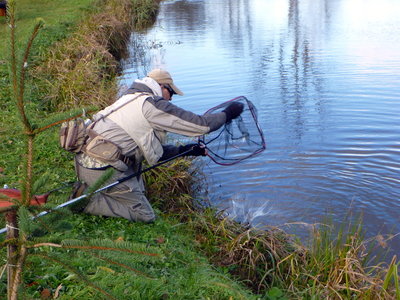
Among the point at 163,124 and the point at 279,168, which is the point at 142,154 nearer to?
the point at 163,124

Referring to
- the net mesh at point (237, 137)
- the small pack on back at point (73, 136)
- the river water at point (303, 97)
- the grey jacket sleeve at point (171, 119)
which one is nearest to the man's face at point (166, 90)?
the net mesh at point (237, 137)

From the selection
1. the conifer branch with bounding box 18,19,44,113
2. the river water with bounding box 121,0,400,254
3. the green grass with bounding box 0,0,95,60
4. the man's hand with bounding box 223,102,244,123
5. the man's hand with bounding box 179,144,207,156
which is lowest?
the river water with bounding box 121,0,400,254

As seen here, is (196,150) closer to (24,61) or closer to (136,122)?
(136,122)

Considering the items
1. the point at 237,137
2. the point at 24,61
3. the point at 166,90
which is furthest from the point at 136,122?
the point at 24,61

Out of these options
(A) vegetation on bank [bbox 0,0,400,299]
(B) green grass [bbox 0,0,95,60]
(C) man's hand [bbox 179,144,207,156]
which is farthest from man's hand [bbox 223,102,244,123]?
(B) green grass [bbox 0,0,95,60]

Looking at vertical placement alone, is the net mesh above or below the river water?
above

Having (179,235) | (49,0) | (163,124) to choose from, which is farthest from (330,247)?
(49,0)

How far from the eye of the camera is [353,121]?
10.3 m

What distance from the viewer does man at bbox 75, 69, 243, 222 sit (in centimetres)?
502

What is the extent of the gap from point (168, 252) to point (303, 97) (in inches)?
318

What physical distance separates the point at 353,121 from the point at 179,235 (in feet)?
19.7

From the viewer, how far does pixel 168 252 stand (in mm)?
4391

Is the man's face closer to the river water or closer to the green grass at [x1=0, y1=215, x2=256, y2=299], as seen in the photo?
the green grass at [x1=0, y1=215, x2=256, y2=299]

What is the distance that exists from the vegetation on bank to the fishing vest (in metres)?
0.79
